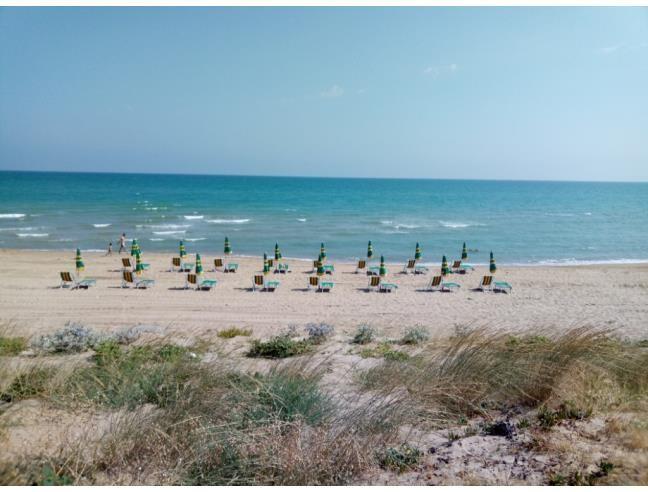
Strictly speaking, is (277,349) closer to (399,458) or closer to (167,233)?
(399,458)

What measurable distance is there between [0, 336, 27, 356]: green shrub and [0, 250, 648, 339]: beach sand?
43.0 inches

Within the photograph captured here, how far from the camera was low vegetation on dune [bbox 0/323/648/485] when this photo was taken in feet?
10.2

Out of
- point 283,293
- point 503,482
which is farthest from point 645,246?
point 503,482

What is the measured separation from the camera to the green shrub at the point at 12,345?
20.9 ft

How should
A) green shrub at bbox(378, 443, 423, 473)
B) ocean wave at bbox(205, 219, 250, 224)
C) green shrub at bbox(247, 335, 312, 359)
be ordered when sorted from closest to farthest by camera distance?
green shrub at bbox(378, 443, 423, 473), green shrub at bbox(247, 335, 312, 359), ocean wave at bbox(205, 219, 250, 224)

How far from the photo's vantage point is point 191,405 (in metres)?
3.82

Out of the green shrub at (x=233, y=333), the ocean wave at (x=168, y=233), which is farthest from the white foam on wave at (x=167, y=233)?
the green shrub at (x=233, y=333)

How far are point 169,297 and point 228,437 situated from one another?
11553 mm

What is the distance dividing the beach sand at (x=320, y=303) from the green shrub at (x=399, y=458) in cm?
519

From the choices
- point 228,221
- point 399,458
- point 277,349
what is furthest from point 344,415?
point 228,221

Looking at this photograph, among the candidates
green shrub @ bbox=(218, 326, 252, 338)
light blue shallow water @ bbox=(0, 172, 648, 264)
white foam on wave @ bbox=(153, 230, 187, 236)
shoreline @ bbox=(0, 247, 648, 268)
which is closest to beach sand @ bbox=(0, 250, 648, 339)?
green shrub @ bbox=(218, 326, 252, 338)

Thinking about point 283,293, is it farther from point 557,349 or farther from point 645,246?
point 645,246

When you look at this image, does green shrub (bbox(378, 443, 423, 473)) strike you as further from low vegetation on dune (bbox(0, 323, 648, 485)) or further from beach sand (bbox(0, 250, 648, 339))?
beach sand (bbox(0, 250, 648, 339))

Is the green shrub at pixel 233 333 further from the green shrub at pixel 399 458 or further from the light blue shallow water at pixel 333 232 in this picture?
the light blue shallow water at pixel 333 232
